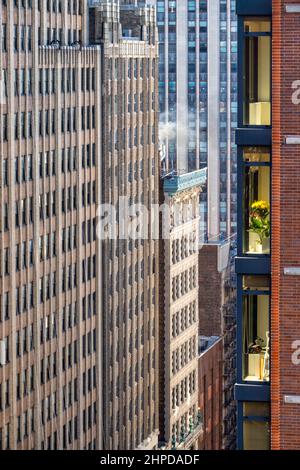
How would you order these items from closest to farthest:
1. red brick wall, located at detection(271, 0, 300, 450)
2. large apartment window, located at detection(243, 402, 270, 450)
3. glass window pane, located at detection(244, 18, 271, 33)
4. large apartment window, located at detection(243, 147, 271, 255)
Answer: red brick wall, located at detection(271, 0, 300, 450)
glass window pane, located at detection(244, 18, 271, 33)
large apartment window, located at detection(243, 147, 271, 255)
large apartment window, located at detection(243, 402, 270, 450)

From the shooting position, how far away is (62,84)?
14100cm

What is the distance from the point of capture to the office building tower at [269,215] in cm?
3931

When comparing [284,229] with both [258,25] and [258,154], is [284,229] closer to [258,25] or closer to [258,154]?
[258,154]

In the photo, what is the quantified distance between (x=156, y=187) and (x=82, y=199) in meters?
37.9

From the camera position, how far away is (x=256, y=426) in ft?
135

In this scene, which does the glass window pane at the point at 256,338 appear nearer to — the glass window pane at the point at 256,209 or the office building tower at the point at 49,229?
the glass window pane at the point at 256,209

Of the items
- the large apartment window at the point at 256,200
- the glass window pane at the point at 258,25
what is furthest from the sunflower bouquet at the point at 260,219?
the glass window pane at the point at 258,25

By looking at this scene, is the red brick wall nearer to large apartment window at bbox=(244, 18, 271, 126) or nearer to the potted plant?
the potted plant

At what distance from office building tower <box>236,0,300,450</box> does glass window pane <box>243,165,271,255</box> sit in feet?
0.08

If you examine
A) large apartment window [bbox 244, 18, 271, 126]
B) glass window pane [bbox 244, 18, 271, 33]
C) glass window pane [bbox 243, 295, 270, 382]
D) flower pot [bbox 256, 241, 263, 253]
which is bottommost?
glass window pane [bbox 243, 295, 270, 382]

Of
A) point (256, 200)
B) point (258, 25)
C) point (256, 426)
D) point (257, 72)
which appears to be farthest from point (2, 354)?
point (258, 25)

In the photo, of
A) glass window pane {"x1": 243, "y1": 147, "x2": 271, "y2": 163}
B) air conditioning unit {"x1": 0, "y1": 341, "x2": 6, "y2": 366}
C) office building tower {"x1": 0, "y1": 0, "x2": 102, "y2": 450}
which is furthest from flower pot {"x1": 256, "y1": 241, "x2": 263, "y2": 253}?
air conditioning unit {"x1": 0, "y1": 341, "x2": 6, "y2": 366}

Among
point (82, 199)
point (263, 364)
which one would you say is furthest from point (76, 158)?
point (263, 364)

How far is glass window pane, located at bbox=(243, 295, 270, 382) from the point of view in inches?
1594
